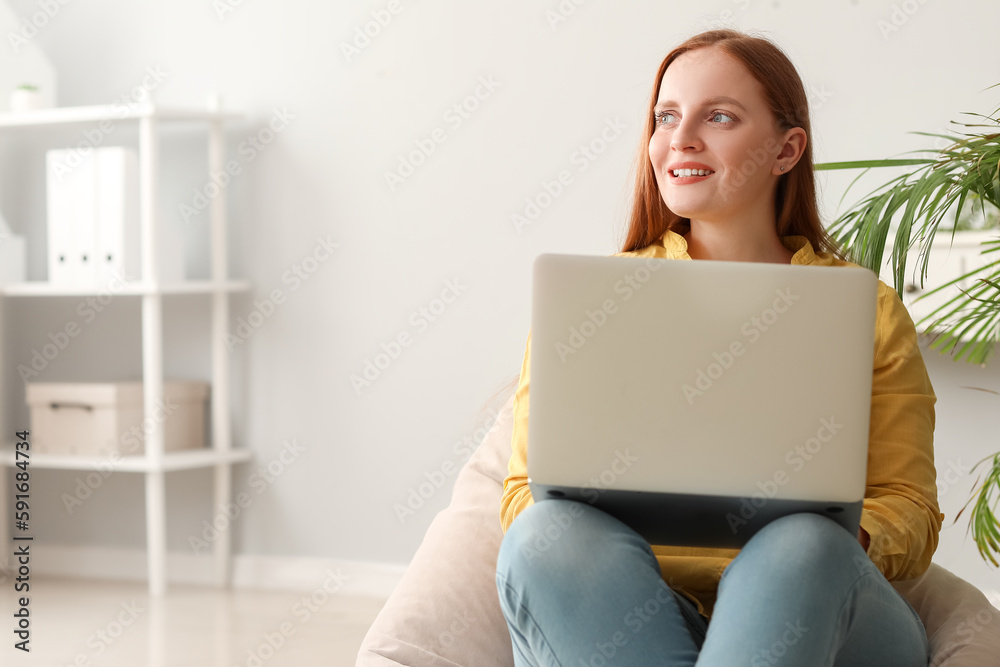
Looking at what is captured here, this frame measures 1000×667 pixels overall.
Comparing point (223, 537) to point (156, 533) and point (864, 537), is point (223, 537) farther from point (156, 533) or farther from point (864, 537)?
point (864, 537)

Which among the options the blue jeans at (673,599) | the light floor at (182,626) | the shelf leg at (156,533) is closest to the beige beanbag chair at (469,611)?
the blue jeans at (673,599)

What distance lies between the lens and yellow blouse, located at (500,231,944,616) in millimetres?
1159

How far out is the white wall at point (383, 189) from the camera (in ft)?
7.49

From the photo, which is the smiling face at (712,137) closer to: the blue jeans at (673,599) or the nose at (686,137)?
the nose at (686,137)

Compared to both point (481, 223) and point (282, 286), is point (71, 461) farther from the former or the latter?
point (481, 223)

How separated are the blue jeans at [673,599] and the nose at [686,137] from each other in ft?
1.84

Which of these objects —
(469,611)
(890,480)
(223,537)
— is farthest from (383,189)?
(890,480)

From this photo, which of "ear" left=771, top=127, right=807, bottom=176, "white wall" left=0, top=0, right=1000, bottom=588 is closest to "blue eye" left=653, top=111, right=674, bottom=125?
"ear" left=771, top=127, right=807, bottom=176

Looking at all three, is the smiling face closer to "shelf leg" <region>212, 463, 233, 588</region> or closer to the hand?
the hand

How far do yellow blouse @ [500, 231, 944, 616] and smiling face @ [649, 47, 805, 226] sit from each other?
0.80 ft

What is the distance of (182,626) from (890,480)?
5.92 feet

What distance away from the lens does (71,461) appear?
2.72 m

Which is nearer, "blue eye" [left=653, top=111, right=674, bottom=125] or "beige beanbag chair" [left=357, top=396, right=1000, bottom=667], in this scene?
"beige beanbag chair" [left=357, top=396, right=1000, bottom=667]

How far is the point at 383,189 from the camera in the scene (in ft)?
8.77
